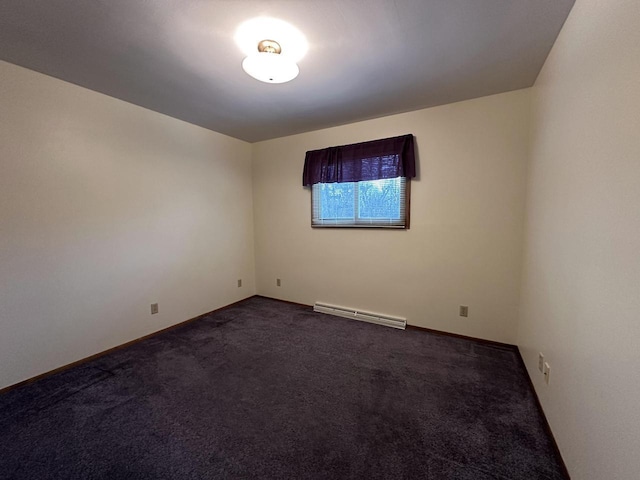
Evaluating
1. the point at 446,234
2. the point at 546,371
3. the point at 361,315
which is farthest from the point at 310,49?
the point at 361,315

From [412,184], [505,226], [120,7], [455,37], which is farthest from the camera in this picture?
[412,184]

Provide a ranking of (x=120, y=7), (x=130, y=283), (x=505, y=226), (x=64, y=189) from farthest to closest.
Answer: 1. (x=130, y=283)
2. (x=505, y=226)
3. (x=64, y=189)
4. (x=120, y=7)

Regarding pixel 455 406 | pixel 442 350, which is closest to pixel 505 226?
pixel 442 350

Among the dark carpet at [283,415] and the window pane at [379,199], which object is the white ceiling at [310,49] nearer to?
the window pane at [379,199]

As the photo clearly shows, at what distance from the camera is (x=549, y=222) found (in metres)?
1.61

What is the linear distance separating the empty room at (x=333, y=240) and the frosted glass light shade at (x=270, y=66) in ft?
0.05

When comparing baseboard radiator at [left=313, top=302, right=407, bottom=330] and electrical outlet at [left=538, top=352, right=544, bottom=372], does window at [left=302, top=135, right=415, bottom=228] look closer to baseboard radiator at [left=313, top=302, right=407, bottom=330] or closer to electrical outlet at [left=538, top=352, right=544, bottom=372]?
baseboard radiator at [left=313, top=302, right=407, bottom=330]

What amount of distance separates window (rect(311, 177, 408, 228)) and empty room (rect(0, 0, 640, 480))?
3cm

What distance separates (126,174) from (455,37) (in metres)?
3.04

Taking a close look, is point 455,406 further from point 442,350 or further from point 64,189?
point 64,189

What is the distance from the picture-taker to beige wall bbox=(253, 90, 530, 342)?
2.33m

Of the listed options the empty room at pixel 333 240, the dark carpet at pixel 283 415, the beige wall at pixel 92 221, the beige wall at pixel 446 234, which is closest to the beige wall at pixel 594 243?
the empty room at pixel 333 240

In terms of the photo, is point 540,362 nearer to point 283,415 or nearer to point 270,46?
point 283,415

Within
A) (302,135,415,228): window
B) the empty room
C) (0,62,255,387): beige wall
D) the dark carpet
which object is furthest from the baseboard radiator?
(0,62,255,387): beige wall
